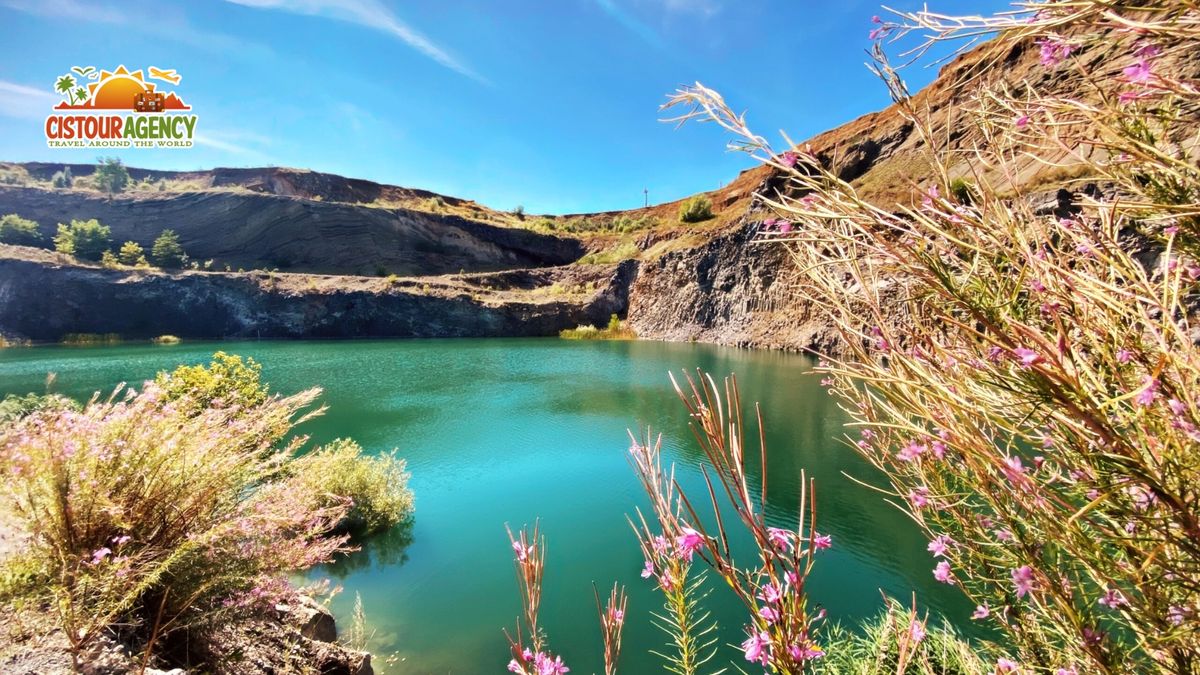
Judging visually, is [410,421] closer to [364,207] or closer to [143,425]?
[143,425]

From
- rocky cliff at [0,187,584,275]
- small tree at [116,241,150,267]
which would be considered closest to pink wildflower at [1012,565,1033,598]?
small tree at [116,241,150,267]

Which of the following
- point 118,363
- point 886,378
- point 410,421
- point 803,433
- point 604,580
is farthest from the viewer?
point 118,363

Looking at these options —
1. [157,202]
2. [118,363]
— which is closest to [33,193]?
[157,202]

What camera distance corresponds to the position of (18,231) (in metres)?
41.6

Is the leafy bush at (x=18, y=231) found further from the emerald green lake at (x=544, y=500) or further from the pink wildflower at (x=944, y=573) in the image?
the pink wildflower at (x=944, y=573)

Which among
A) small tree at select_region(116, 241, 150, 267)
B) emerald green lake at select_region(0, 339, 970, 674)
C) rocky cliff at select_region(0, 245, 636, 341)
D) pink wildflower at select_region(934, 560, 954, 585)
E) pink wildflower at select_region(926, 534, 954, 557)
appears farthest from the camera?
small tree at select_region(116, 241, 150, 267)

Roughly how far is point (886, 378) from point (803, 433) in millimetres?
13172

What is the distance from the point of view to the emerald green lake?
240 inches

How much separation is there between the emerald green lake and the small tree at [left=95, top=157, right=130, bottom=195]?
39541 millimetres

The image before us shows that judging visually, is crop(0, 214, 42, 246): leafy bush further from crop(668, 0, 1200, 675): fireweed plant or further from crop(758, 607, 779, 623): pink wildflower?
crop(758, 607, 779, 623): pink wildflower

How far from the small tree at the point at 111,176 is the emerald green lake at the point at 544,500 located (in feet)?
130

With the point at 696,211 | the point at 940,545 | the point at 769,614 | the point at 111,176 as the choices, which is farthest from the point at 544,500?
the point at 111,176

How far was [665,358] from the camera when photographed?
3012 centimetres

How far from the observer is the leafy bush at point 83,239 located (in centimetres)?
4136
